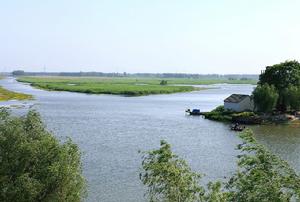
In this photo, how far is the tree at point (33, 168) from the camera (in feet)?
74.2

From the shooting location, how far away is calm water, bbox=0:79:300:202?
37906 millimetres

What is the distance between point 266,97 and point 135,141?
101 feet

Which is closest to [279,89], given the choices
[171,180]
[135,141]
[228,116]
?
[228,116]

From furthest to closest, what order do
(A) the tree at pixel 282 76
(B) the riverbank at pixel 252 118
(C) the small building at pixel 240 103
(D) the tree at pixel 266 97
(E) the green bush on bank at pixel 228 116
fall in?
(A) the tree at pixel 282 76, (C) the small building at pixel 240 103, (D) the tree at pixel 266 97, (E) the green bush on bank at pixel 228 116, (B) the riverbank at pixel 252 118

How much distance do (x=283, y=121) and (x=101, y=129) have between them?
2830 centimetres

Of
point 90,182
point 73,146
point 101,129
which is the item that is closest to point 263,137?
point 101,129

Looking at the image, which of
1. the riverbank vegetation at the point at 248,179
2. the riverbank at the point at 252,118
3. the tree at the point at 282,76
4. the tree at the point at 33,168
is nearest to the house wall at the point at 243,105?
the riverbank at the point at 252,118

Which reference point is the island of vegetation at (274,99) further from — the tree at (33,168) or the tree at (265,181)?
the tree at (265,181)

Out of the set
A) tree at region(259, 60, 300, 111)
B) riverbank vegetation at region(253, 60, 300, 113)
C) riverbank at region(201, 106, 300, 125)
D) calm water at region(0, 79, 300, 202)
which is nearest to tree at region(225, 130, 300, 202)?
calm water at region(0, 79, 300, 202)

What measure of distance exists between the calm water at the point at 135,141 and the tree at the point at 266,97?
6673 mm

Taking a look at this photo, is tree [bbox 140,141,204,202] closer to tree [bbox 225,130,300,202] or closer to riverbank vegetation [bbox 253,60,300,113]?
tree [bbox 225,130,300,202]

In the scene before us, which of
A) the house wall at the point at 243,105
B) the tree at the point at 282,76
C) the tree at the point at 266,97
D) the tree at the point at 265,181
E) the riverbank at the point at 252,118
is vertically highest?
the tree at the point at 282,76

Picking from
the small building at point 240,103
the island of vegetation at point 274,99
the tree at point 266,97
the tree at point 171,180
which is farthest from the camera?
the small building at point 240,103

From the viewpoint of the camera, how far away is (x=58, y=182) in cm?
2344
